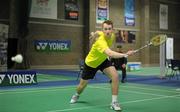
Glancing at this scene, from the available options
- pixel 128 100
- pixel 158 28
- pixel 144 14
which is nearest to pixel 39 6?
pixel 144 14

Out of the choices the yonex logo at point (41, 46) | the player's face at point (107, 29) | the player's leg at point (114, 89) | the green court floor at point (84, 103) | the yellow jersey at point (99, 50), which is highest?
the player's face at point (107, 29)

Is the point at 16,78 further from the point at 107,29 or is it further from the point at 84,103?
the point at 107,29

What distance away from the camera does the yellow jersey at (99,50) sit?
8.06 m

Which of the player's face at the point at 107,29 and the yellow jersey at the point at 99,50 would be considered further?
the player's face at the point at 107,29

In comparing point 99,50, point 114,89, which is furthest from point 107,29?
point 114,89

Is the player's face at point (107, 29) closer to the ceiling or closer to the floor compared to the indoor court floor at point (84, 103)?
closer to the ceiling

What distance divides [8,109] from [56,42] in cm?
2168

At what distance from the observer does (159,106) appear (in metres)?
9.04

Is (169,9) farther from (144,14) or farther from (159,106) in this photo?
(159,106)

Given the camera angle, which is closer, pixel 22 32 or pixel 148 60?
pixel 22 32

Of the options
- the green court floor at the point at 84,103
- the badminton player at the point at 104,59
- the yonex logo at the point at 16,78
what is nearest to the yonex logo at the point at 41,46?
the yonex logo at the point at 16,78

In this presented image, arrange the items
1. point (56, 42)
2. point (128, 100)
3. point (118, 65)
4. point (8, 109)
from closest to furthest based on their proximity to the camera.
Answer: point (8, 109) < point (128, 100) < point (118, 65) < point (56, 42)

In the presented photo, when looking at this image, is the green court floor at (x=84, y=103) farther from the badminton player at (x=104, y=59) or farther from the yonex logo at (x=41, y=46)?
the yonex logo at (x=41, y=46)

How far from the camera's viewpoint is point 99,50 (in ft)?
26.6
